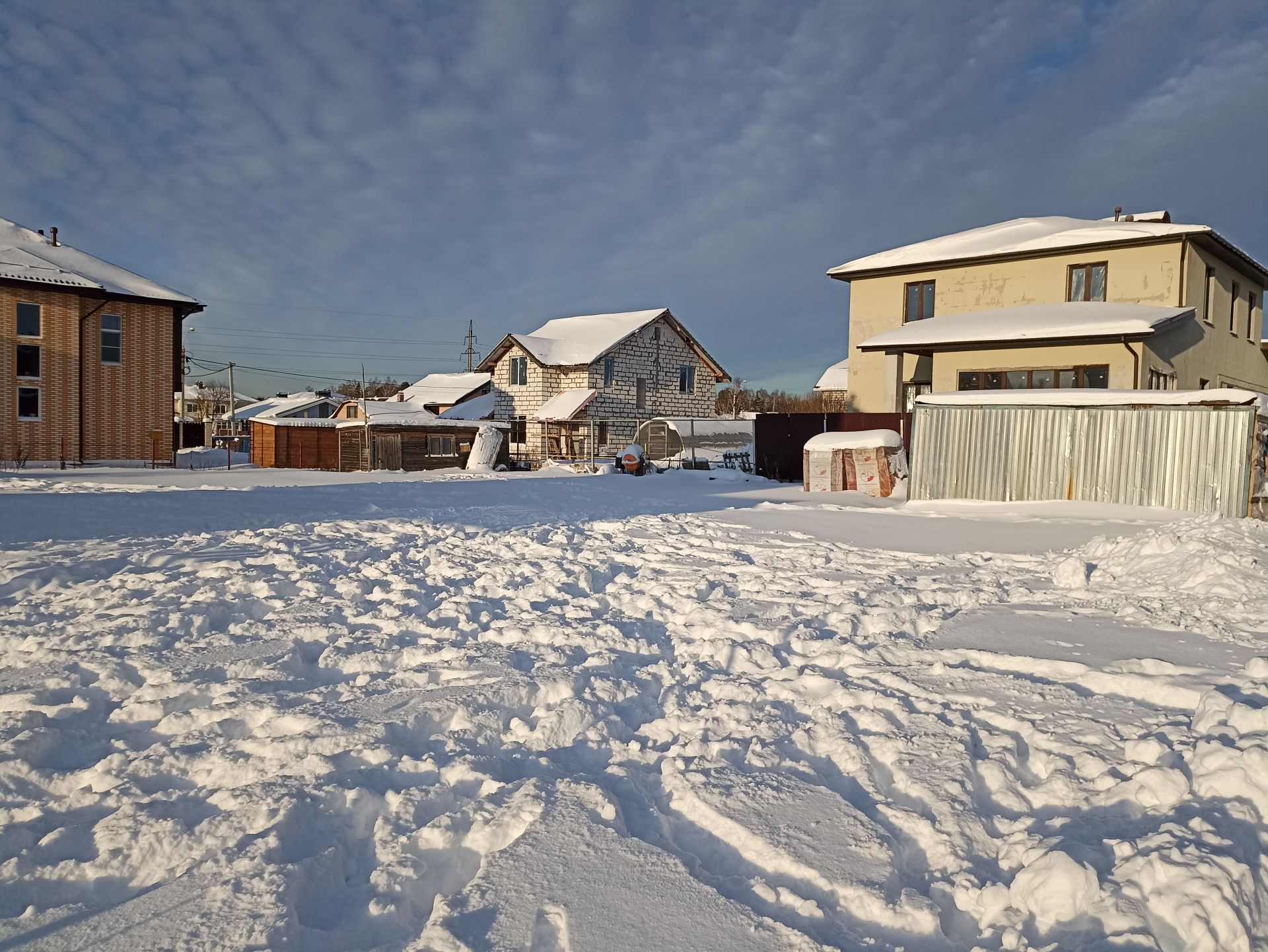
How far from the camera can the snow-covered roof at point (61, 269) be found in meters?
25.5

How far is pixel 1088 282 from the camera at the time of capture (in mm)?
20438

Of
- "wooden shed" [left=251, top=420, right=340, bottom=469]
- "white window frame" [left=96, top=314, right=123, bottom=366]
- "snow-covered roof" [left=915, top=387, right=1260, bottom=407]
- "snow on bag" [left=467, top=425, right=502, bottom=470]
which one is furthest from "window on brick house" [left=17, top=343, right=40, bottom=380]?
"snow-covered roof" [left=915, top=387, right=1260, bottom=407]

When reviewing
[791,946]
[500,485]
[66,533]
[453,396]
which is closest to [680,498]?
[500,485]

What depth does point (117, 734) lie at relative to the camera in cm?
333

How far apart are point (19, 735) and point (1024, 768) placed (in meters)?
4.24

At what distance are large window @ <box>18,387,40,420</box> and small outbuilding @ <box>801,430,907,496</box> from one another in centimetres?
2694

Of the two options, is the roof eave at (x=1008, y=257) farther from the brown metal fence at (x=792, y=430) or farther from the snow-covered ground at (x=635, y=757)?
the snow-covered ground at (x=635, y=757)

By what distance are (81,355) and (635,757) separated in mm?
31468

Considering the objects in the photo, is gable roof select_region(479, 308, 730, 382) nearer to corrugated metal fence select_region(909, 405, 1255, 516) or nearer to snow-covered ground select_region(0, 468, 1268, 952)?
corrugated metal fence select_region(909, 405, 1255, 516)

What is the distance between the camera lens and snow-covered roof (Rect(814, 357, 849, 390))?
53844 millimetres

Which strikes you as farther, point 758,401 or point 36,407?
point 758,401

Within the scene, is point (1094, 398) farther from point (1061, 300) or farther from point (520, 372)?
point (520, 372)

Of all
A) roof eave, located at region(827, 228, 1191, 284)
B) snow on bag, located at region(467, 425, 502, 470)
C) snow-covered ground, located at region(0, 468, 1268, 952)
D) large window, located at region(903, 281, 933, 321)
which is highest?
roof eave, located at region(827, 228, 1191, 284)

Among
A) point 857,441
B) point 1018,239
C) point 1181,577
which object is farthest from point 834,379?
point 1181,577
